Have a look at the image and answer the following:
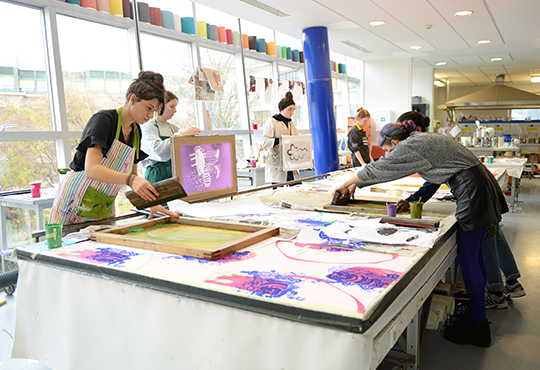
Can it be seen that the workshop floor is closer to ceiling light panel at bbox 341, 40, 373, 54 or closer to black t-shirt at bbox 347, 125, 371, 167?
black t-shirt at bbox 347, 125, 371, 167

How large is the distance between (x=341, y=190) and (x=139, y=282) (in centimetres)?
132

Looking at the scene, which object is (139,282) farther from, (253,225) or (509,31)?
(509,31)

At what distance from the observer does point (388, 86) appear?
31.0 ft

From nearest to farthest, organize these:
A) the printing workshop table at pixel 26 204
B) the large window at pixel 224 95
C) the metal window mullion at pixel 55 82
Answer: the printing workshop table at pixel 26 204 → the metal window mullion at pixel 55 82 → the large window at pixel 224 95

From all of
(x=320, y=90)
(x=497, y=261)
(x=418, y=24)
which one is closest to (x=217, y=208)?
(x=497, y=261)

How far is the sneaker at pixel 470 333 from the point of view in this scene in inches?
88.6

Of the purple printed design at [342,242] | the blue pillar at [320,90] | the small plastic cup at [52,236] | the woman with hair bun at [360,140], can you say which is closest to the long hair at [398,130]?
the purple printed design at [342,242]

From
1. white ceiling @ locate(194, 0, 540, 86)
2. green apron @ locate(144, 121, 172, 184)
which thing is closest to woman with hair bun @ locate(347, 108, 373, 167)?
white ceiling @ locate(194, 0, 540, 86)

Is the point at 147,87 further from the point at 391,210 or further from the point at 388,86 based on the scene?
the point at 388,86

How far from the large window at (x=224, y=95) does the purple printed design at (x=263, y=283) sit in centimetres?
506

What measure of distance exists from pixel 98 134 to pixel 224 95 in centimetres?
494

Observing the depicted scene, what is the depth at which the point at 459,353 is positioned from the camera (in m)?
2.20

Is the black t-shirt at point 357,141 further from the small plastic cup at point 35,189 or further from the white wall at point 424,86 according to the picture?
the white wall at point 424,86

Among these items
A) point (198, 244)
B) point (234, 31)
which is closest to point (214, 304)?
point (198, 244)
